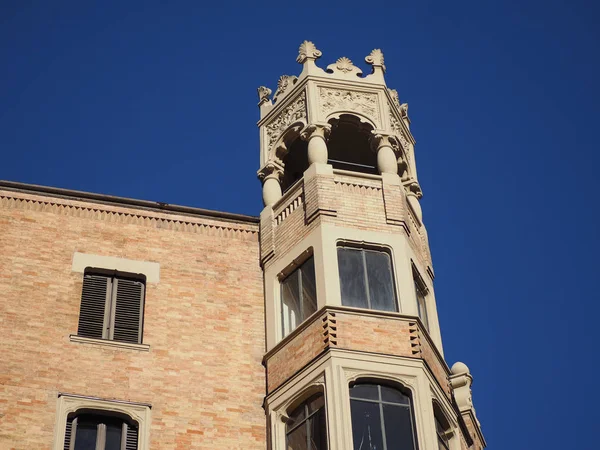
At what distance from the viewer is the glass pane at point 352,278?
26.5 m

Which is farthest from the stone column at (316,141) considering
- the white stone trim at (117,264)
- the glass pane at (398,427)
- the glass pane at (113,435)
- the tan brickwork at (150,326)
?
the glass pane at (113,435)

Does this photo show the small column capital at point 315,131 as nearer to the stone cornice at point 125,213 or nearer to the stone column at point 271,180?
the stone column at point 271,180

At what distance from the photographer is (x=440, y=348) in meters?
27.7

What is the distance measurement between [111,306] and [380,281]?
211 inches

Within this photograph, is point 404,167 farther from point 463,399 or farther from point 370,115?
point 463,399

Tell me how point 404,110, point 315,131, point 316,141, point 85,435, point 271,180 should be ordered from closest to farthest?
A: point 85,435 → point 316,141 → point 315,131 → point 271,180 → point 404,110

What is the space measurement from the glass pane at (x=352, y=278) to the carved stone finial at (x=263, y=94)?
5882 mm

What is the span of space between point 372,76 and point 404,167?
2217 mm

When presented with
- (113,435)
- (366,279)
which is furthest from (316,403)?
(113,435)

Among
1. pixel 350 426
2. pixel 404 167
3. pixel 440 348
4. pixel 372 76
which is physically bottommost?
pixel 350 426

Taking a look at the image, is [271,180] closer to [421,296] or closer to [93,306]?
[421,296]

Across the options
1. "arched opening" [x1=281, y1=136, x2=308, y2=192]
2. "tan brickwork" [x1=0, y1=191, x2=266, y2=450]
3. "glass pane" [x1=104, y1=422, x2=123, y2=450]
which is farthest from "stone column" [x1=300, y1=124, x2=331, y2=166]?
"glass pane" [x1=104, y1=422, x2=123, y2=450]

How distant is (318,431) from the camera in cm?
2459

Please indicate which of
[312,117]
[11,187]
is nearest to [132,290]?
[11,187]
